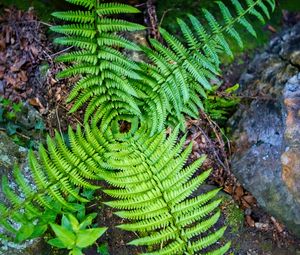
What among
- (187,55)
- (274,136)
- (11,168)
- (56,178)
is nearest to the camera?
(56,178)


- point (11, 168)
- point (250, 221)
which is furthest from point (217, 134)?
point (11, 168)

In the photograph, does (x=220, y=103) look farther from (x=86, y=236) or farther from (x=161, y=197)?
(x=86, y=236)

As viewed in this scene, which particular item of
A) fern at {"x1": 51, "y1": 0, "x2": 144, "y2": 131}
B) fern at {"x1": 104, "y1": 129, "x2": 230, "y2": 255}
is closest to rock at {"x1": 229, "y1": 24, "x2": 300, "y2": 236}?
fern at {"x1": 104, "y1": 129, "x2": 230, "y2": 255}

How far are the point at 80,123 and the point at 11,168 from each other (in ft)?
2.99

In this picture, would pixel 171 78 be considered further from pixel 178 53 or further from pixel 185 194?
pixel 185 194

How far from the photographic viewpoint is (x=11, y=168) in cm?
412

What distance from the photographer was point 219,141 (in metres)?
4.69

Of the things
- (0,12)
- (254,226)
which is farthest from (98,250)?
(0,12)

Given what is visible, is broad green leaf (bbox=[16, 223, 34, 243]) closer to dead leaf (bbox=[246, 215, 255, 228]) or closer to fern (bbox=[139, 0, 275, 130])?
fern (bbox=[139, 0, 275, 130])

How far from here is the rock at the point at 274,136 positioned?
414 centimetres

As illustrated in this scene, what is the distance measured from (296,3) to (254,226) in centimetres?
349

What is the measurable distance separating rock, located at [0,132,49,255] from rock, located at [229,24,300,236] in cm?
228

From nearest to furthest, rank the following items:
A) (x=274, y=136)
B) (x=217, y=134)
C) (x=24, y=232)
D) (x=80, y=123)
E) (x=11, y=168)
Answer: (x=24, y=232) → (x=11, y=168) → (x=274, y=136) → (x=80, y=123) → (x=217, y=134)

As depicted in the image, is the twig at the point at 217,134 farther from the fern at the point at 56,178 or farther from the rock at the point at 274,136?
the fern at the point at 56,178
